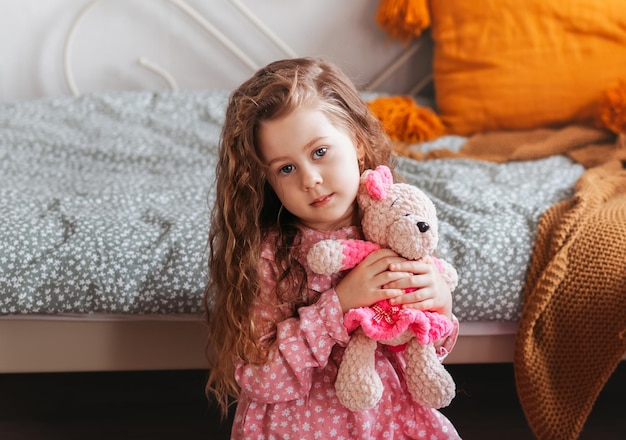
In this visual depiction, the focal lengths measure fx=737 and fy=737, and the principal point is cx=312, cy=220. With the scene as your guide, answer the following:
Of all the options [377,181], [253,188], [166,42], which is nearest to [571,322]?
[377,181]

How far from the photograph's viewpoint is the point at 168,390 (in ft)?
4.98

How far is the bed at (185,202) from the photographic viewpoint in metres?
1.20

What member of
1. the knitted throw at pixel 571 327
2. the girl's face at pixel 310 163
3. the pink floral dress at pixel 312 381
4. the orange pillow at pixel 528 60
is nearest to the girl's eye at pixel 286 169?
the girl's face at pixel 310 163

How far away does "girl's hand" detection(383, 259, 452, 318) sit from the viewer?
3.03 feet

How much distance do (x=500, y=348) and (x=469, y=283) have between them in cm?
15

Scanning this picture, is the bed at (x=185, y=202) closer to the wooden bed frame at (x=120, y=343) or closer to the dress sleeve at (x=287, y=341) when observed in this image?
the wooden bed frame at (x=120, y=343)

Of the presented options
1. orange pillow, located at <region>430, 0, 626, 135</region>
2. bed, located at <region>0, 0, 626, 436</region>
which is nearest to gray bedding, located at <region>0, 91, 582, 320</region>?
bed, located at <region>0, 0, 626, 436</region>

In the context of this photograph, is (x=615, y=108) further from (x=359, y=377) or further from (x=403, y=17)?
(x=359, y=377)

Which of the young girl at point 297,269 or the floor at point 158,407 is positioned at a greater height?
the young girl at point 297,269

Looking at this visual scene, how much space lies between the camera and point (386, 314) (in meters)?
0.93


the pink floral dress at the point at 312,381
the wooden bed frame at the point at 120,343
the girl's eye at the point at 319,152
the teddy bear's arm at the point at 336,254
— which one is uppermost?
the girl's eye at the point at 319,152

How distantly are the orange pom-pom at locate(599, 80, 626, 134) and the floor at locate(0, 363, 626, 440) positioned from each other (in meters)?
0.51

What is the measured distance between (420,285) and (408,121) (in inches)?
33.7

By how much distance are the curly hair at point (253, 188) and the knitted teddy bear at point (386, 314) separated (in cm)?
7
